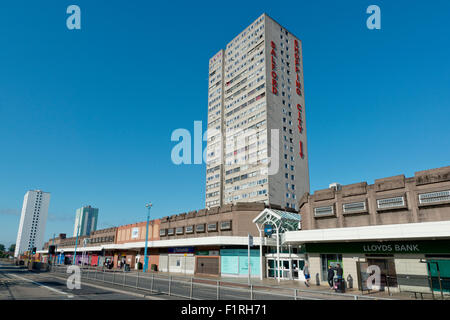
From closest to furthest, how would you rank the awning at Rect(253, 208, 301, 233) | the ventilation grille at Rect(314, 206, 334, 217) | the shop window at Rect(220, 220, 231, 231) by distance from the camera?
the ventilation grille at Rect(314, 206, 334, 217)
the awning at Rect(253, 208, 301, 233)
the shop window at Rect(220, 220, 231, 231)

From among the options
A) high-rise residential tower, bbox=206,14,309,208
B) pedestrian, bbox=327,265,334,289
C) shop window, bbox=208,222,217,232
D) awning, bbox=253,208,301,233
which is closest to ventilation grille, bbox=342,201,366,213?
pedestrian, bbox=327,265,334,289

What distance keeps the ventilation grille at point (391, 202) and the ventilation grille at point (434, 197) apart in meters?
Result: 1.27

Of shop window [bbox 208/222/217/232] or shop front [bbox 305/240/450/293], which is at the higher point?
shop window [bbox 208/222/217/232]

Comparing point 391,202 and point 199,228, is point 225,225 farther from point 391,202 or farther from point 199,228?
point 391,202

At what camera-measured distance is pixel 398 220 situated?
22.1m

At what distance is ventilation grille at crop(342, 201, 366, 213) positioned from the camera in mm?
24156

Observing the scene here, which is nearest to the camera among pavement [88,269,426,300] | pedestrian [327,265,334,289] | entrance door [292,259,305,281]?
pavement [88,269,426,300]

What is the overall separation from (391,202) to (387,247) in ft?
11.1

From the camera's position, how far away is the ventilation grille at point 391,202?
867 inches

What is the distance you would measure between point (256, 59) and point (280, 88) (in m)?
11.1

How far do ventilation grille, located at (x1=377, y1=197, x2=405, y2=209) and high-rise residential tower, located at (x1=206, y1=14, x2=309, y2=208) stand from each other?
47852 mm

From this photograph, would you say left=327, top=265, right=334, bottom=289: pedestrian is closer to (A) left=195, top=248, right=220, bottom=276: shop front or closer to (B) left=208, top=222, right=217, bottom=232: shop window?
(A) left=195, top=248, right=220, bottom=276: shop front

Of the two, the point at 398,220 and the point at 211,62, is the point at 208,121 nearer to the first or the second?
the point at 211,62
